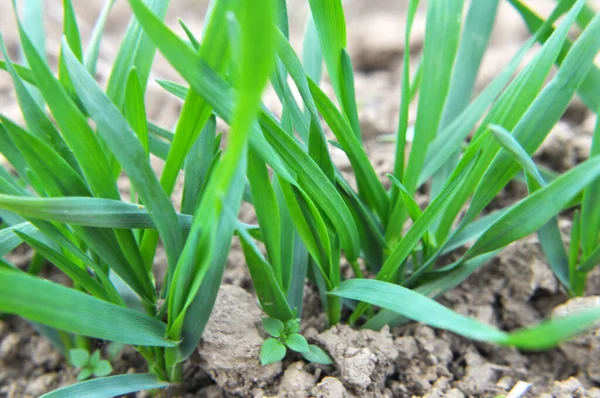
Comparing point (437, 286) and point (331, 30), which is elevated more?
point (331, 30)

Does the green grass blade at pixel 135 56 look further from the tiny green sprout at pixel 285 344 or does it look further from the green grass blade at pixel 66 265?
the tiny green sprout at pixel 285 344

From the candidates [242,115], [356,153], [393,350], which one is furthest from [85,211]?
[393,350]

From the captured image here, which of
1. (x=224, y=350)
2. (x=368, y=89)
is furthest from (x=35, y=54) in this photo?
(x=368, y=89)

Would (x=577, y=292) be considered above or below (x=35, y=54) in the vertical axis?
below

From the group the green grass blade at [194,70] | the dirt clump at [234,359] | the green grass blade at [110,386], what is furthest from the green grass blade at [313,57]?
the green grass blade at [110,386]

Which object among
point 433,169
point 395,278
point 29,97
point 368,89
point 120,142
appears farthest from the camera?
point 368,89

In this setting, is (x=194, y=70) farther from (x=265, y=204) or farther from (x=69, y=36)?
(x=69, y=36)

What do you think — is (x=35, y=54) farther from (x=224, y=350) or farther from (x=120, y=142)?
(x=224, y=350)
